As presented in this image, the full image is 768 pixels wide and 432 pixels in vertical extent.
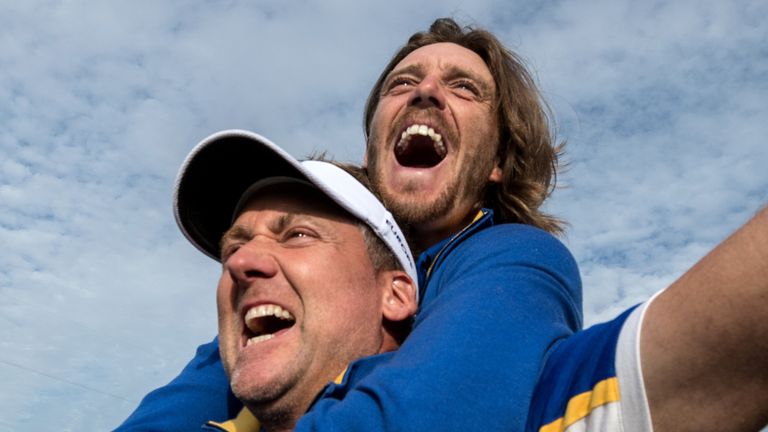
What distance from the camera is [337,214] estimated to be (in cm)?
318

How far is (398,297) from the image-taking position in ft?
10.4

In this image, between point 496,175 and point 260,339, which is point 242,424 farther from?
point 496,175

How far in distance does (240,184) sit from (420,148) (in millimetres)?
1329

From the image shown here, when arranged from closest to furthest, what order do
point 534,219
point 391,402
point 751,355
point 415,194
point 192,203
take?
point 751,355 < point 391,402 < point 192,203 < point 415,194 < point 534,219

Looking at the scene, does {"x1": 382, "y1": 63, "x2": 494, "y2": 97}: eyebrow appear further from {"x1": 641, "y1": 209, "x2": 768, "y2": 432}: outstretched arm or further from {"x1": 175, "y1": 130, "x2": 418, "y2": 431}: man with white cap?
{"x1": 641, "y1": 209, "x2": 768, "y2": 432}: outstretched arm

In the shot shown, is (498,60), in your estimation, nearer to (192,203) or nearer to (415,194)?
(415,194)

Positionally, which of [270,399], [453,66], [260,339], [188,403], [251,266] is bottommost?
[188,403]

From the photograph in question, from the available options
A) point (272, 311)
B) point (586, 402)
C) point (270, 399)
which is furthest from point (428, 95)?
point (586, 402)

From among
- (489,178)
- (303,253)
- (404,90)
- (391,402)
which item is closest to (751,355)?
(391,402)

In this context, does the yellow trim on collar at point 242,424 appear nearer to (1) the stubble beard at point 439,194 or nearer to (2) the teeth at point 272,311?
(2) the teeth at point 272,311

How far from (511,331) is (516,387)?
187mm

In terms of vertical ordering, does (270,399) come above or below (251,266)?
below

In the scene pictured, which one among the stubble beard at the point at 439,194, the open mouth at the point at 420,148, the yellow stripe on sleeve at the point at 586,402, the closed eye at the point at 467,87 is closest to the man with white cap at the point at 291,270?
the stubble beard at the point at 439,194

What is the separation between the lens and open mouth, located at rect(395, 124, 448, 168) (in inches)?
163
